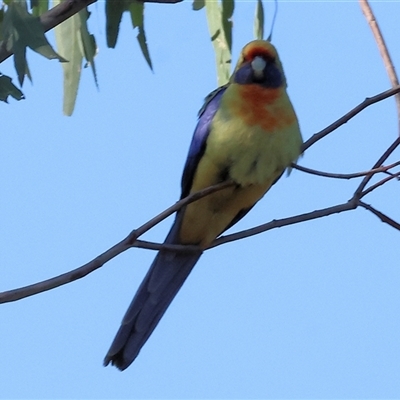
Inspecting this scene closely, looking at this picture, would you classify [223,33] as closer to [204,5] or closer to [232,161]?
[204,5]

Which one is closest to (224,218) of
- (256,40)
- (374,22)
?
(256,40)

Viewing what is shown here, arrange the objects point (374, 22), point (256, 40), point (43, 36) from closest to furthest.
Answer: point (43, 36) → point (374, 22) → point (256, 40)

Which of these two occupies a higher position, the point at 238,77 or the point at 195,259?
the point at 238,77

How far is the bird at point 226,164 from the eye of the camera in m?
2.44

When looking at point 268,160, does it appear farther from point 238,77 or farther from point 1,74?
point 1,74

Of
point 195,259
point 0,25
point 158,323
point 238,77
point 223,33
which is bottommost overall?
point 158,323

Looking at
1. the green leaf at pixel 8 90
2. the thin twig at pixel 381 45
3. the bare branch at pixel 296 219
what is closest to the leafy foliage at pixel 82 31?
the green leaf at pixel 8 90

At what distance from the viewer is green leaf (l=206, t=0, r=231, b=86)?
2.77 meters

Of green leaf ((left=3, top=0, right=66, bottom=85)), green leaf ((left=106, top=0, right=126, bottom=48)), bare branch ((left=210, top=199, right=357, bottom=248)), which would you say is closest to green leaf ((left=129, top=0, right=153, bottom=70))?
green leaf ((left=106, top=0, right=126, bottom=48))

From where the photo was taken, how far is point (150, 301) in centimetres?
259

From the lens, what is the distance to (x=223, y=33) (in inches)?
110

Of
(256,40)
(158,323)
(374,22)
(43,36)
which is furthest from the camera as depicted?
(256,40)

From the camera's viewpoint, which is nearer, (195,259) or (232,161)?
(232,161)

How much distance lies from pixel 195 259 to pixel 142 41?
0.75 m
